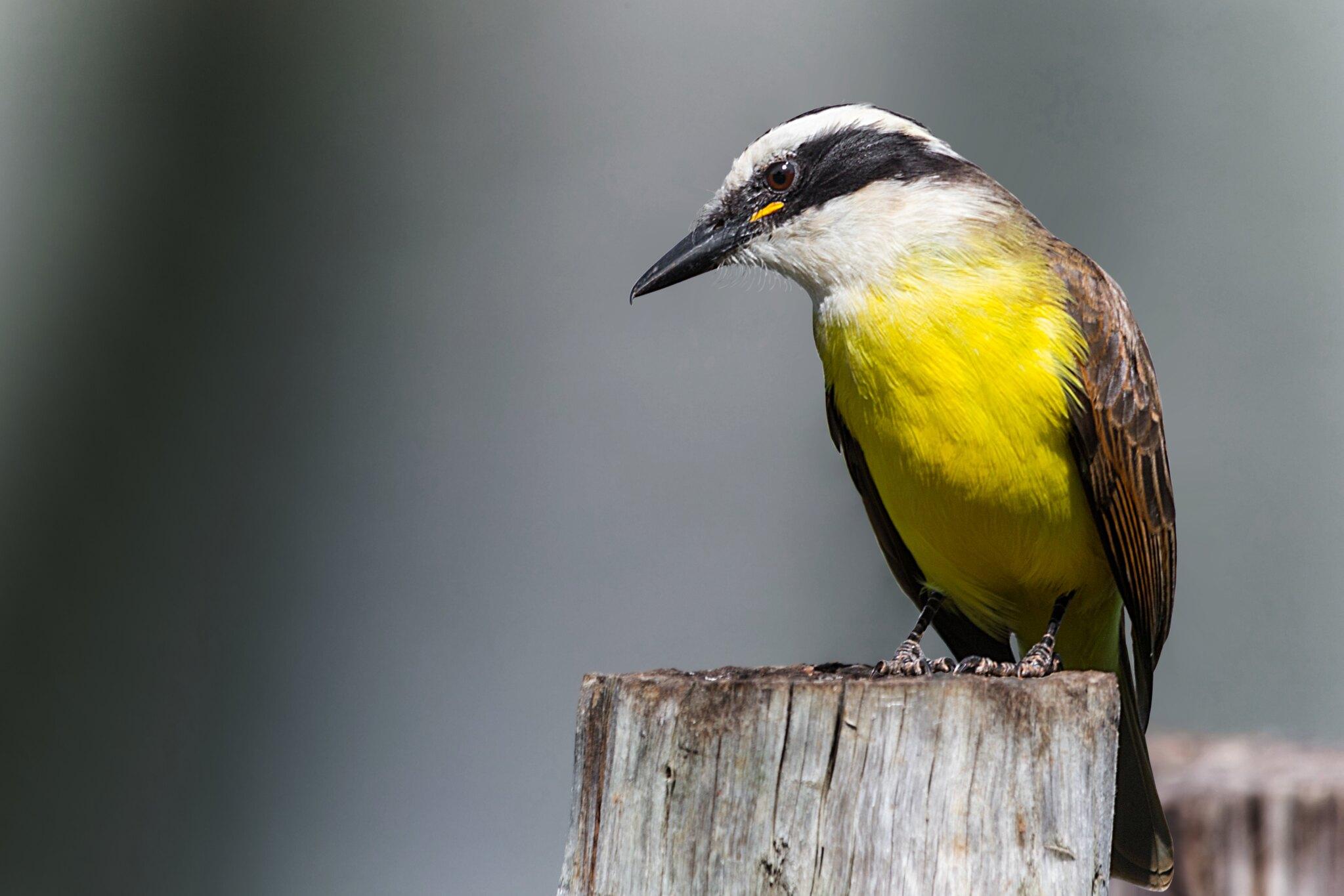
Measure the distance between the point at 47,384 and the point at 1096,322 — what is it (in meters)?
6.28

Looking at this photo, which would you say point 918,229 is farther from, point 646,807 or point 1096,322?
point 646,807

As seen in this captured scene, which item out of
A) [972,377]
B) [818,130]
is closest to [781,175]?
[818,130]

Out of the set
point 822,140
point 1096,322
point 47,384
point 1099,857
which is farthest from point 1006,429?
point 47,384

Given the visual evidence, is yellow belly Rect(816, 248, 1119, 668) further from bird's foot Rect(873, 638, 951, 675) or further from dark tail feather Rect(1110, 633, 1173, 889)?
dark tail feather Rect(1110, 633, 1173, 889)

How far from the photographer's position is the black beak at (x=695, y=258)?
3.98m

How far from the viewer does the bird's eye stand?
3932 millimetres

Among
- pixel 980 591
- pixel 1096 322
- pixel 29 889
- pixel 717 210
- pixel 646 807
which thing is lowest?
pixel 29 889

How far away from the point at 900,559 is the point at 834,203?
1.16 meters

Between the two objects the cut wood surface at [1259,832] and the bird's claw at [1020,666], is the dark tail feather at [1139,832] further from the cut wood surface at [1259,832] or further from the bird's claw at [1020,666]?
the cut wood surface at [1259,832]

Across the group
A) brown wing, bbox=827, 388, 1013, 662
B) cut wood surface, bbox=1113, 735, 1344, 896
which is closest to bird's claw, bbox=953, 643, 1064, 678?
brown wing, bbox=827, 388, 1013, 662

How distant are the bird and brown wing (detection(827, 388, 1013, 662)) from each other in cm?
2

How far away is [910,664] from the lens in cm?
339

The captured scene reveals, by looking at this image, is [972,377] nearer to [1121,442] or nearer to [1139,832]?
[1121,442]

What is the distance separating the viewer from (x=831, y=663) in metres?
3.41
